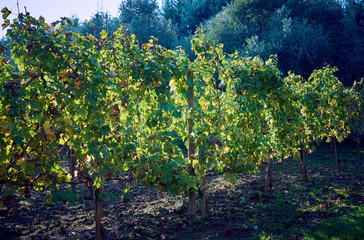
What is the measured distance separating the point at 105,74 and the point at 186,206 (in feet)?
12.2

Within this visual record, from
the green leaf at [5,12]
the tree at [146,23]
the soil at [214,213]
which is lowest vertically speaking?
the soil at [214,213]

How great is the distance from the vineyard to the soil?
15cm

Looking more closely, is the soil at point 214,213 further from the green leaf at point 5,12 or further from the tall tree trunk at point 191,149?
the green leaf at point 5,12

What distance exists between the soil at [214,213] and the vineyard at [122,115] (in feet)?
0.49

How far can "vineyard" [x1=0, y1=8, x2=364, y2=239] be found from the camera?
327 centimetres

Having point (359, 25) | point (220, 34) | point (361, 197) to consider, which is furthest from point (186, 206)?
point (359, 25)

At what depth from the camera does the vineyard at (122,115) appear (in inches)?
129

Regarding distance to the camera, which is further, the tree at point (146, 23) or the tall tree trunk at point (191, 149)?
the tree at point (146, 23)

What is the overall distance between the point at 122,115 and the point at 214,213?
3.19m

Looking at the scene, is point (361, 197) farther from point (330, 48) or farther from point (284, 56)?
point (330, 48)

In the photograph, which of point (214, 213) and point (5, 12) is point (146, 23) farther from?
point (5, 12)

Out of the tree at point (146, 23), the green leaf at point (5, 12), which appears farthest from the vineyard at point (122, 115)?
the tree at point (146, 23)

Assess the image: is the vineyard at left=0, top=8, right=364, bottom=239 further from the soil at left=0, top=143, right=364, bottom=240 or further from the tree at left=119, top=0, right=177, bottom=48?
the tree at left=119, top=0, right=177, bottom=48

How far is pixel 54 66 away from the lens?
343 cm
